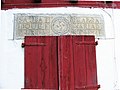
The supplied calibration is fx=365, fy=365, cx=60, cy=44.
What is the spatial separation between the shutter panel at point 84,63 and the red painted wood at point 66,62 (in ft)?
0.28

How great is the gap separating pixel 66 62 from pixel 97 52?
2.33 feet

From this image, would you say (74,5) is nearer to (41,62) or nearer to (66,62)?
(66,62)

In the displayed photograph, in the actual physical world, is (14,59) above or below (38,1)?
below

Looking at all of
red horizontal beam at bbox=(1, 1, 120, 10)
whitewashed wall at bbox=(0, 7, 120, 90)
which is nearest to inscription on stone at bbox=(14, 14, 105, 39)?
whitewashed wall at bbox=(0, 7, 120, 90)

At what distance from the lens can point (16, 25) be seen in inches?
283

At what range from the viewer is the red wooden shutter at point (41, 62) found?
22.5 ft

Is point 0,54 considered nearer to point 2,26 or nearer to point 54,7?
point 2,26

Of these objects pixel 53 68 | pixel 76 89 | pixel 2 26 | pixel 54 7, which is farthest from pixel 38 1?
pixel 76 89

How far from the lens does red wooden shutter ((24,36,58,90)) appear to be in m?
6.85

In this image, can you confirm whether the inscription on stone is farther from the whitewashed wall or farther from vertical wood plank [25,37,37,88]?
vertical wood plank [25,37,37,88]

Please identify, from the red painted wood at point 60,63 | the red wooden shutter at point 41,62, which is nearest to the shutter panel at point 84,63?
the red painted wood at point 60,63

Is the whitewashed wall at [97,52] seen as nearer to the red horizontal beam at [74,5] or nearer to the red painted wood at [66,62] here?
the red horizontal beam at [74,5]

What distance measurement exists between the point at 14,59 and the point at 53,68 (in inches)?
30.3

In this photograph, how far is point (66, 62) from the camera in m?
6.88
